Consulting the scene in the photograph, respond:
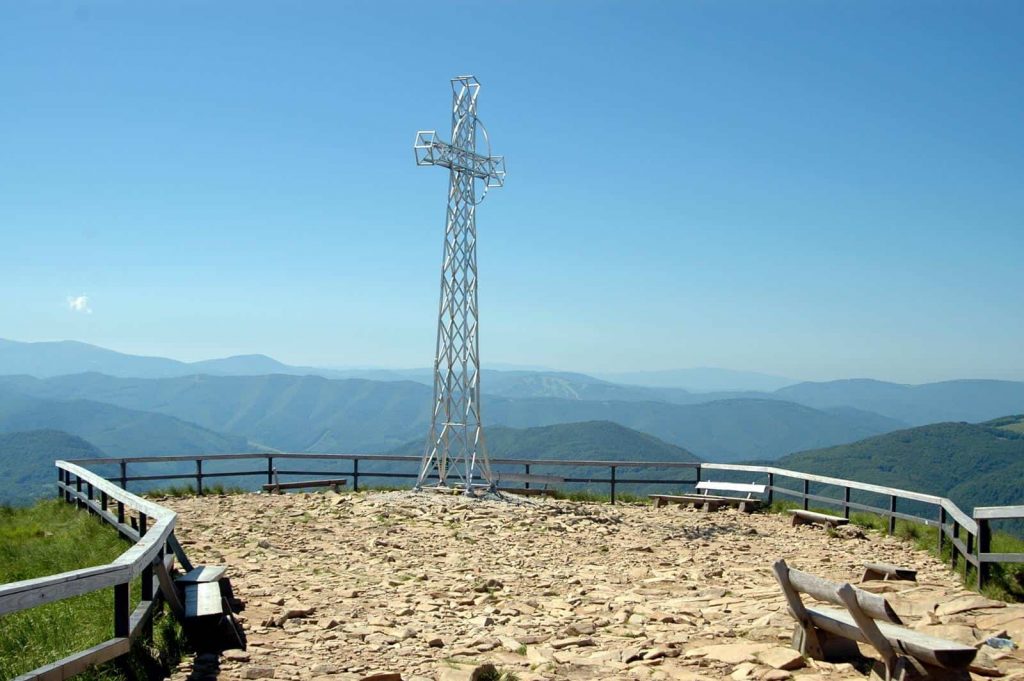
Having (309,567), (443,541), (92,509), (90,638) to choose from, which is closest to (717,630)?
(90,638)

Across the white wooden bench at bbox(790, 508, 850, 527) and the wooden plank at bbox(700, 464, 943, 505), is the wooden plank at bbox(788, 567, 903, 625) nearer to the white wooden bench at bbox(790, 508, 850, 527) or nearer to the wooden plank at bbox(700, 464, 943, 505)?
the wooden plank at bbox(700, 464, 943, 505)

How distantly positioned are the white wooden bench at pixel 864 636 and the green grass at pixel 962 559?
12.7ft

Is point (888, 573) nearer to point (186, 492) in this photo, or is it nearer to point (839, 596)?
point (839, 596)

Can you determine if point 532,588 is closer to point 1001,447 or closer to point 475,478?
point 475,478

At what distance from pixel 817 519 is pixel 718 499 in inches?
129

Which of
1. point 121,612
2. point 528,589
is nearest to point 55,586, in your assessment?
point 121,612

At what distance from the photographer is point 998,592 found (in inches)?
428

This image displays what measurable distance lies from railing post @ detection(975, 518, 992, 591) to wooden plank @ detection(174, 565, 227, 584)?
8.76 m

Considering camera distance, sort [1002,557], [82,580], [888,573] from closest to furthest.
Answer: [82,580] < [1002,557] < [888,573]

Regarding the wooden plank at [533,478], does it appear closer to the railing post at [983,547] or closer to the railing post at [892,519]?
the railing post at [892,519]

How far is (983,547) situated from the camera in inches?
445

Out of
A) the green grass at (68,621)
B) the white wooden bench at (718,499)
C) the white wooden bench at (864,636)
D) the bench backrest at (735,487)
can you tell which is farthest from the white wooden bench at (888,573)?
the white wooden bench at (718,499)

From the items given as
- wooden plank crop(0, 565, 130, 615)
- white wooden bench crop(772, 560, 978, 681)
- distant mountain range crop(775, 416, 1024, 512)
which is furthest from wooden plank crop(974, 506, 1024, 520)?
distant mountain range crop(775, 416, 1024, 512)

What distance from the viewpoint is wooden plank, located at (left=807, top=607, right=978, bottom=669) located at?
6.34 m
